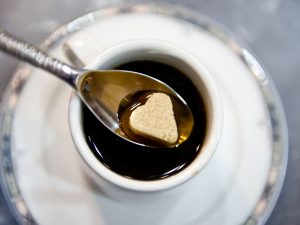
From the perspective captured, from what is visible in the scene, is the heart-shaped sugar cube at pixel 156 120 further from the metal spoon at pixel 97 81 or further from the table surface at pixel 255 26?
the table surface at pixel 255 26

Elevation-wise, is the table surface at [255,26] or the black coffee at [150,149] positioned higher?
the table surface at [255,26]

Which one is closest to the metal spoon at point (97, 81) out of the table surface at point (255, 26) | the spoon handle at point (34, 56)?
the spoon handle at point (34, 56)

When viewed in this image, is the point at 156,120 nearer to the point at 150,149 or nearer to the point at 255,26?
the point at 150,149

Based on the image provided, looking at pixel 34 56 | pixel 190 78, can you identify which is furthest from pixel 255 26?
pixel 34 56

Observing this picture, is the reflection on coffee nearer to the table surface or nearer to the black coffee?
the black coffee

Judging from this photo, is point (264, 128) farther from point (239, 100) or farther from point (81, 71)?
point (81, 71)
